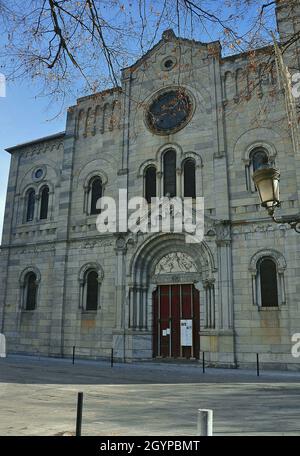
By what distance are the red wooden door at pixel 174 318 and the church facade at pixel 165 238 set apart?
48 mm

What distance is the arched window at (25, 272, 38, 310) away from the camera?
896 inches

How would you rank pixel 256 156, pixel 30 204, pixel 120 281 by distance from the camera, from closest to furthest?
pixel 256 156 → pixel 120 281 → pixel 30 204

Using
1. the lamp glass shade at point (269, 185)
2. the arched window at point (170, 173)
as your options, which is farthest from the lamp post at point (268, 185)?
the arched window at point (170, 173)

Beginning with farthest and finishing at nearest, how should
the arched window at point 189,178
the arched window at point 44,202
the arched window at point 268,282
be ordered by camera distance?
1. the arched window at point 44,202
2. the arched window at point 189,178
3. the arched window at point 268,282

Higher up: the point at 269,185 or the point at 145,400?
the point at 269,185

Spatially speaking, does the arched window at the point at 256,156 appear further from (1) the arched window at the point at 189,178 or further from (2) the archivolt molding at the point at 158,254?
(2) the archivolt molding at the point at 158,254

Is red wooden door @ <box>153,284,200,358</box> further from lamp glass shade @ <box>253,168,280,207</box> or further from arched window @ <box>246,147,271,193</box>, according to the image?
lamp glass shade @ <box>253,168,280,207</box>

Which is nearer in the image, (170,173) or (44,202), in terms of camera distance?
(170,173)

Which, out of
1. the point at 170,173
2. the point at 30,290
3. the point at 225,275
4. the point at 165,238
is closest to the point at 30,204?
the point at 30,290

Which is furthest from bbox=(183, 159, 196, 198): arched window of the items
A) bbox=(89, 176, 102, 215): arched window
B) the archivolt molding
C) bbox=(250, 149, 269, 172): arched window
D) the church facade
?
bbox=(89, 176, 102, 215): arched window

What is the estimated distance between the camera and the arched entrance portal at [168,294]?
18531mm

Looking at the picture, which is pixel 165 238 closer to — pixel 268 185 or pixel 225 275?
pixel 225 275

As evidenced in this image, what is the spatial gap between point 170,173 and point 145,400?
1297 cm

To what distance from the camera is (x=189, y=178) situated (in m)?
20.1
